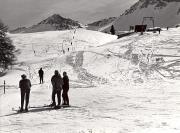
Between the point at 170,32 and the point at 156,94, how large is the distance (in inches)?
1256

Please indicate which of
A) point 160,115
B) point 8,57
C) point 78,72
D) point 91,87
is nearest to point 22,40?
point 8,57

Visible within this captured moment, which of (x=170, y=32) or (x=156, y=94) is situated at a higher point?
(x=170, y=32)

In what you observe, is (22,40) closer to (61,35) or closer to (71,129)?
(61,35)

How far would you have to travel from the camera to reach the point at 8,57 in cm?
5797

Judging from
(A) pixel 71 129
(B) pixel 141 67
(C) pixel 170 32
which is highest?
(C) pixel 170 32

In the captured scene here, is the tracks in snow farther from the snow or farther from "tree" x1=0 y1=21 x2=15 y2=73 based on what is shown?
"tree" x1=0 y1=21 x2=15 y2=73

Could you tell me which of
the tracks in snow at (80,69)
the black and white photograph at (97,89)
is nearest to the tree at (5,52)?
the black and white photograph at (97,89)

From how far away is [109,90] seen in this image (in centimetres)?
2519

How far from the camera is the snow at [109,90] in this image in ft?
46.3

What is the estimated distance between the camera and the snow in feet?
46.3

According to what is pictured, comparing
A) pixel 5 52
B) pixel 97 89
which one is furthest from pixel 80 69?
pixel 5 52

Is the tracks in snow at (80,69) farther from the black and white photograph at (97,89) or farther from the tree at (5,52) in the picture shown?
the tree at (5,52)

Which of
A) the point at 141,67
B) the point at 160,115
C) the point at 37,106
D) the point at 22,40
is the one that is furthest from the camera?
the point at 22,40

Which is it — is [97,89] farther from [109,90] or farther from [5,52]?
[5,52]
